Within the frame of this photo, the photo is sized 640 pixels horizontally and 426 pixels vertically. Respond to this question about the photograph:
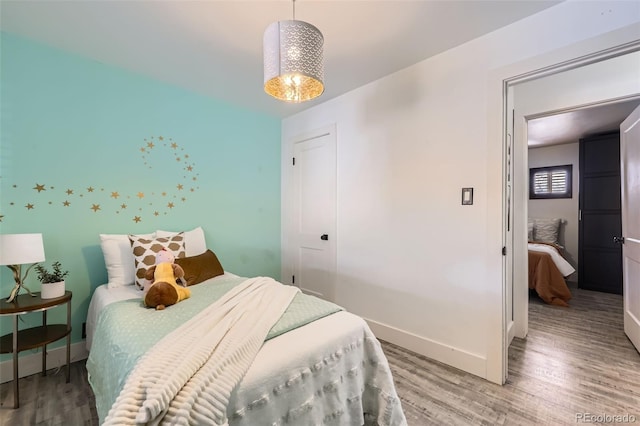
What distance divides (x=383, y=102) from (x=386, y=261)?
4.75 feet

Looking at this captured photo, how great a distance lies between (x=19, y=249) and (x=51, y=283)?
31 centimetres

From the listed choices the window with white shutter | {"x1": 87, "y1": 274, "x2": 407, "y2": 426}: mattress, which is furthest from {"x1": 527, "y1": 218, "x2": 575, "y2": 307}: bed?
{"x1": 87, "y1": 274, "x2": 407, "y2": 426}: mattress

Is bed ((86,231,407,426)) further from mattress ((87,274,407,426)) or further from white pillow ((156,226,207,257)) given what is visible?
white pillow ((156,226,207,257))

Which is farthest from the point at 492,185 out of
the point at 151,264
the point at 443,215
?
the point at 151,264

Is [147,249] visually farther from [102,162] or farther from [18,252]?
[102,162]

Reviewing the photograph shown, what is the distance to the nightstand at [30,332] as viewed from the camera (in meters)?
1.62

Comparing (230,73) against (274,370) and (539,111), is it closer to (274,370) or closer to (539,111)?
(274,370)

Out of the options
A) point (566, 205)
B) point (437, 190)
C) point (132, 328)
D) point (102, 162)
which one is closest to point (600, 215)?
point (566, 205)

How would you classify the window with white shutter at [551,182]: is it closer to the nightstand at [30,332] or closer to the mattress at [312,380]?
the mattress at [312,380]

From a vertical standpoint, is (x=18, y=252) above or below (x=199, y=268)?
above

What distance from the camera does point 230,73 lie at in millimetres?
2432

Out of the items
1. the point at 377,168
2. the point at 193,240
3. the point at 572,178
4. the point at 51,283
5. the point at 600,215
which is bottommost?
the point at 51,283

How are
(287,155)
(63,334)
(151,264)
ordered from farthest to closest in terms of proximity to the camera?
(287,155)
(151,264)
(63,334)

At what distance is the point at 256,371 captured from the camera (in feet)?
3.43
